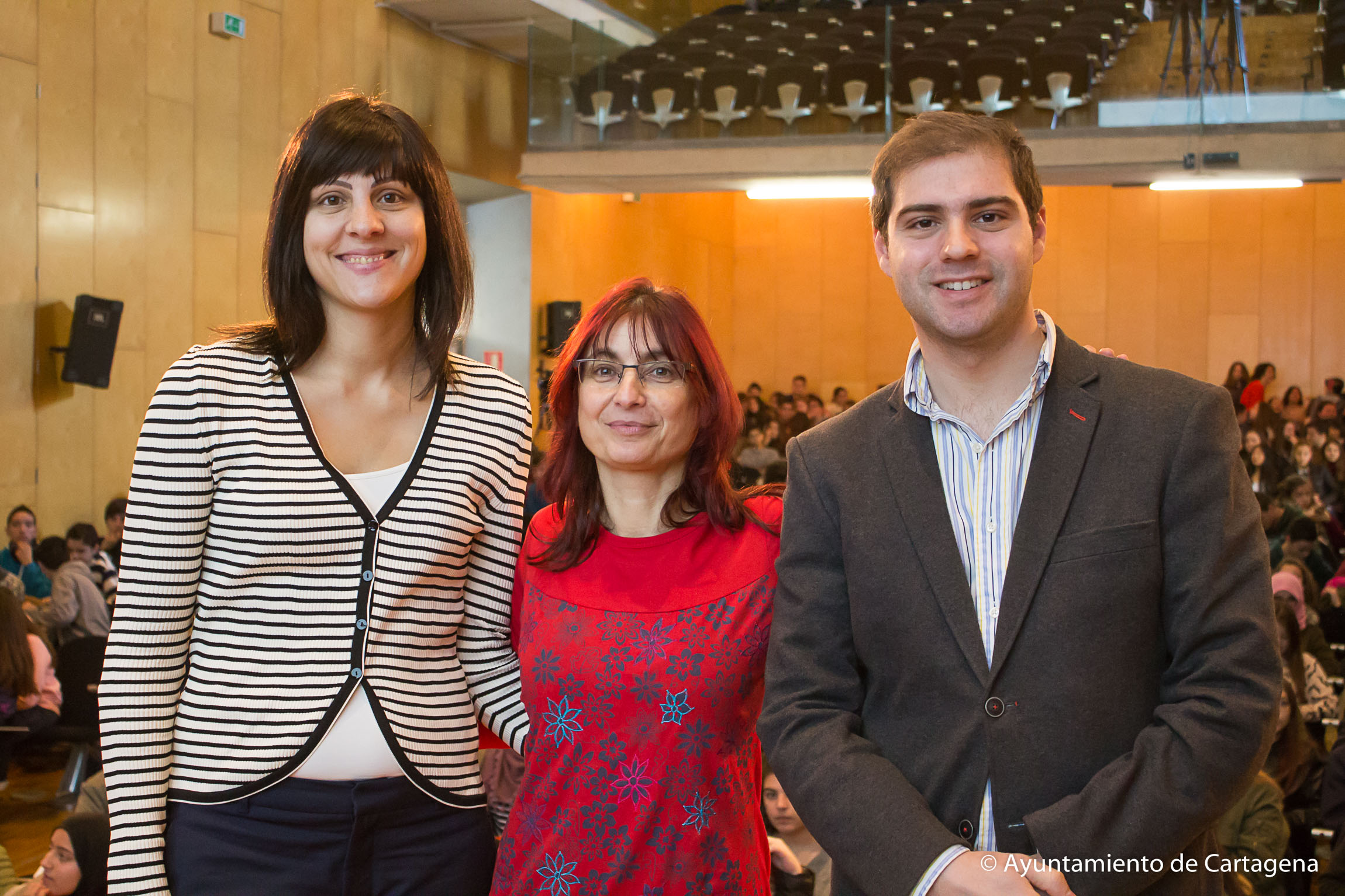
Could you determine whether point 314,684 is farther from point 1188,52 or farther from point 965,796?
point 1188,52

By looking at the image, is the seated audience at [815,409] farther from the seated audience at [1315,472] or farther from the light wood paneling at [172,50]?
the light wood paneling at [172,50]

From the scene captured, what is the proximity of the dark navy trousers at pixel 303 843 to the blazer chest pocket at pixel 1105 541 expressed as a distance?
0.94 metres

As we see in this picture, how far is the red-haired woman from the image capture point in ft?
5.73

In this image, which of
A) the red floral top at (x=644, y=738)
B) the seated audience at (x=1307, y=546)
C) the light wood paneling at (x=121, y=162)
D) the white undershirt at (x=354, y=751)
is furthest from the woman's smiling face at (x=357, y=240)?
the light wood paneling at (x=121, y=162)

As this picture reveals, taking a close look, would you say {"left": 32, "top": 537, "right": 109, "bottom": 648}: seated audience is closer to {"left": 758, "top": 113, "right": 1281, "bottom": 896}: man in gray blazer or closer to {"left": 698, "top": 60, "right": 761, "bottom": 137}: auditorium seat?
{"left": 758, "top": 113, "right": 1281, "bottom": 896}: man in gray blazer

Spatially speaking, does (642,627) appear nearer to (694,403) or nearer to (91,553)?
(694,403)

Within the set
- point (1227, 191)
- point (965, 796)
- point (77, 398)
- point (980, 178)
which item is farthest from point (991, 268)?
point (1227, 191)

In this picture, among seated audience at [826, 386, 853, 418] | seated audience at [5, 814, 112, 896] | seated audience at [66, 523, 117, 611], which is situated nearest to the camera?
seated audience at [5, 814, 112, 896]

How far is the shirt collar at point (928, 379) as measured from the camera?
1.60 meters

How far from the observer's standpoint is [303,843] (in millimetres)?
1549

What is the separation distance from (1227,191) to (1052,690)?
49.8ft

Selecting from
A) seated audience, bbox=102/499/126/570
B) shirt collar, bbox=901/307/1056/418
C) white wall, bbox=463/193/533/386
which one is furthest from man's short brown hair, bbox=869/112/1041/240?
white wall, bbox=463/193/533/386

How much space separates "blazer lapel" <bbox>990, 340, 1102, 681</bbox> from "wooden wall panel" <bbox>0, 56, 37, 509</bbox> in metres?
6.69

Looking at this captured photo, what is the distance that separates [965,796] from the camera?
1.51 metres
